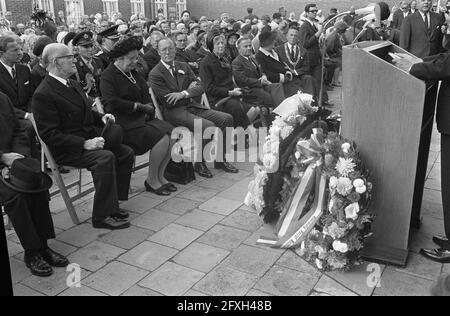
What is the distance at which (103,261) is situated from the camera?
3287mm

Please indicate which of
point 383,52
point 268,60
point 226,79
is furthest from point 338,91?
point 383,52

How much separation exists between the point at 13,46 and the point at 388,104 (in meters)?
4.02

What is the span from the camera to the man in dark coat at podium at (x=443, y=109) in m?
2.88

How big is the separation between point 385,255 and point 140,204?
2306 millimetres

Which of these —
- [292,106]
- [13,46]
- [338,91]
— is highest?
[13,46]

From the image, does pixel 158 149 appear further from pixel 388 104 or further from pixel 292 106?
pixel 388 104

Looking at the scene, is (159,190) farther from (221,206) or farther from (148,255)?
(148,255)

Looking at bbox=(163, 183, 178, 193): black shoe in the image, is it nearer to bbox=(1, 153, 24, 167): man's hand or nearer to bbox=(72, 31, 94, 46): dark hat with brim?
bbox=(1, 153, 24, 167): man's hand

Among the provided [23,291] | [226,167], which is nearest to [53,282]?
[23,291]

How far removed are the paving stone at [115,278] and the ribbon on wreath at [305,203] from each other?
3.30 feet

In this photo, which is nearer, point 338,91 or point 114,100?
point 114,100

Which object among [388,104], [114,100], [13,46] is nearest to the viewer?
[388,104]

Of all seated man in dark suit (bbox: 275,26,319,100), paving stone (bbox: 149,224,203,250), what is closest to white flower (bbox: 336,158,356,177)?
paving stone (bbox: 149,224,203,250)

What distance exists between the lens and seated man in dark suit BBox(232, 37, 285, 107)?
626 cm
